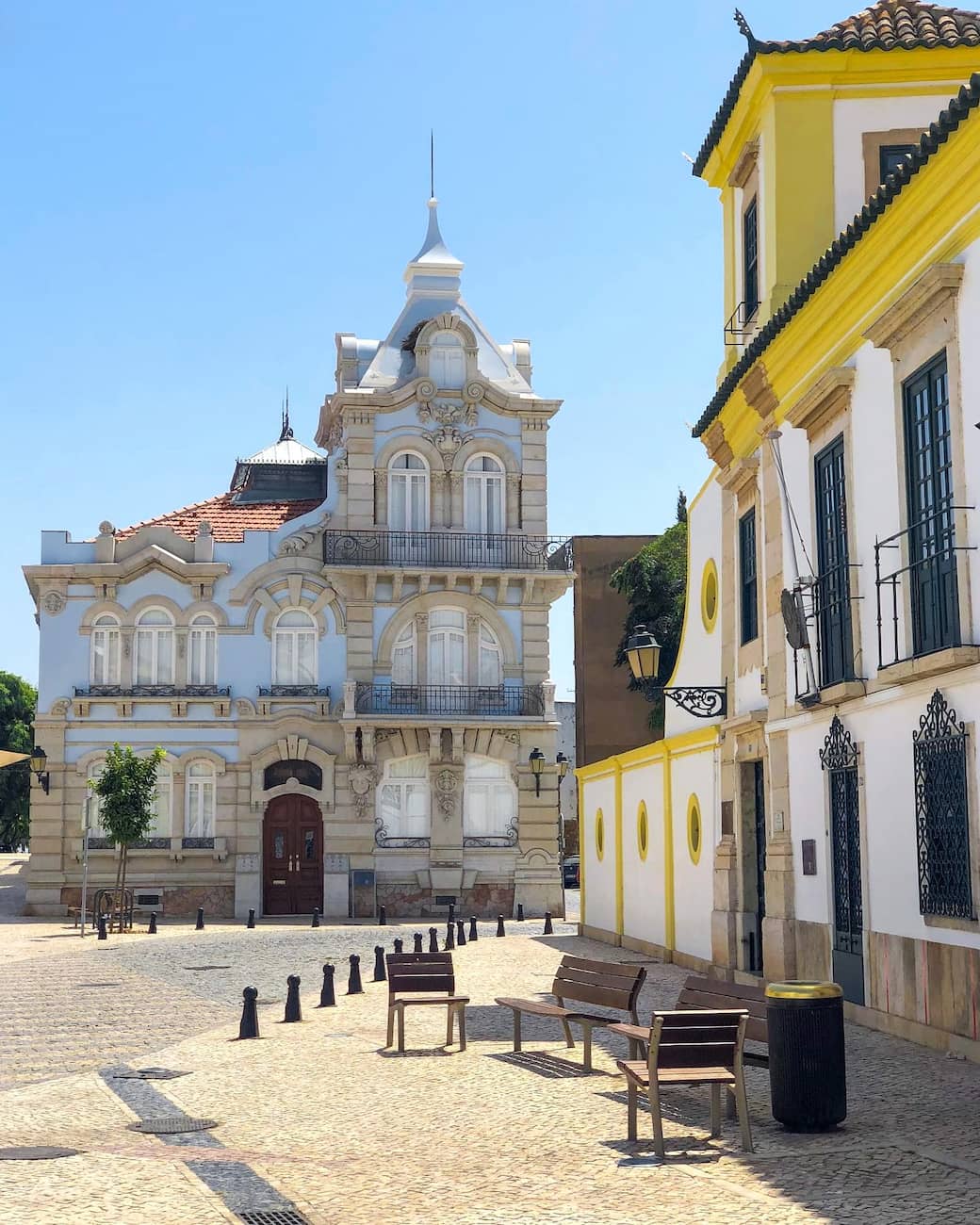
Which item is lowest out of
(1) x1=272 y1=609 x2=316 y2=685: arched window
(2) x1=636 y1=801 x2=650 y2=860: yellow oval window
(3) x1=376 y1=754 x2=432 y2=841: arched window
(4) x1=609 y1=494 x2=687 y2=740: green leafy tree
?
(2) x1=636 y1=801 x2=650 y2=860: yellow oval window

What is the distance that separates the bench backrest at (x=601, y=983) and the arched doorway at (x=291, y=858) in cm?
2241

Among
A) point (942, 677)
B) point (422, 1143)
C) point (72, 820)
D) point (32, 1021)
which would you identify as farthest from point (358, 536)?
point (422, 1143)

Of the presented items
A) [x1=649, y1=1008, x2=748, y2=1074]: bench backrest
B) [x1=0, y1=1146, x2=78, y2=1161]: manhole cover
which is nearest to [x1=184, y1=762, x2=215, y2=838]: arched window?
[x1=0, y1=1146, x2=78, y2=1161]: manhole cover

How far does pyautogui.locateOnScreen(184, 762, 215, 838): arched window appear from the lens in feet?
116

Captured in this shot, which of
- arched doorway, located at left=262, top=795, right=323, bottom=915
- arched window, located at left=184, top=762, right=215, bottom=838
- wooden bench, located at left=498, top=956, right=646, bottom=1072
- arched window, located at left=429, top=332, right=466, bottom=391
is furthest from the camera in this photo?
Answer: arched window, located at left=429, top=332, right=466, bottom=391

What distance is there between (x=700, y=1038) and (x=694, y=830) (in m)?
12.0

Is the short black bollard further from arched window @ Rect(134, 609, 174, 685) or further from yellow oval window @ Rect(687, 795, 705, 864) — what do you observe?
arched window @ Rect(134, 609, 174, 685)

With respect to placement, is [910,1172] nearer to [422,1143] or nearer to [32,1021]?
[422,1143]

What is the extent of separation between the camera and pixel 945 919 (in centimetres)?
1250

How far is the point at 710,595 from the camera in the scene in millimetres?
21516

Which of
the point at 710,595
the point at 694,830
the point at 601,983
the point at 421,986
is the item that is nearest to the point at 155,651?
the point at 710,595

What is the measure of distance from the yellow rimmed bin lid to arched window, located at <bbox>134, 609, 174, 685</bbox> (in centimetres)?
2794

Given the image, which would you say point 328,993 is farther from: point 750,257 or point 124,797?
point 124,797

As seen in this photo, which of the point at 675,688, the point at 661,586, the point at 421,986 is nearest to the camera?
the point at 421,986
